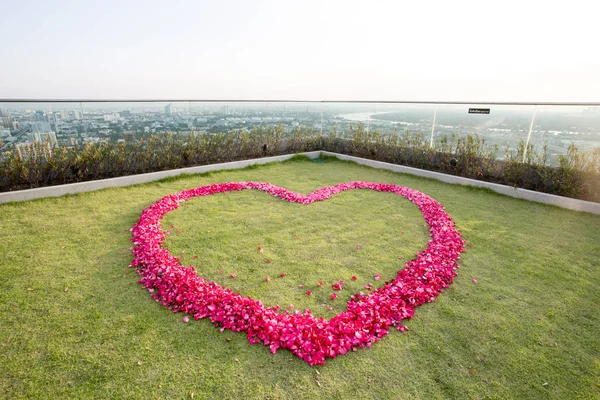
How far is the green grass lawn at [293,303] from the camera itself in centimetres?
212

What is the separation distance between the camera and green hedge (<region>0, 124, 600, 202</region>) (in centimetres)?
577

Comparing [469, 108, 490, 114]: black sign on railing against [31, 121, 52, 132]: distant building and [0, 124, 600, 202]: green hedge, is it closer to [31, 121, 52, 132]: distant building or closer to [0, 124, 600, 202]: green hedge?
[0, 124, 600, 202]: green hedge

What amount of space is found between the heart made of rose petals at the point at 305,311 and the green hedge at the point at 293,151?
341cm

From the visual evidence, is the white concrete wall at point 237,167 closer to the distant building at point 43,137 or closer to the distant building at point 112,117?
the distant building at point 43,137

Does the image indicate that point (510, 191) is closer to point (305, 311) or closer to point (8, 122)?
point (305, 311)

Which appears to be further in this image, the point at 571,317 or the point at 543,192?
the point at 543,192

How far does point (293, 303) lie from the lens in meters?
2.90

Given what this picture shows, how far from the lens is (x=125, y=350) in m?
2.35

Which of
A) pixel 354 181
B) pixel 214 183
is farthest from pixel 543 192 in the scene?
pixel 214 183

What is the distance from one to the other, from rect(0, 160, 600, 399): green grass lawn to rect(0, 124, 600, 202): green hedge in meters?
0.98

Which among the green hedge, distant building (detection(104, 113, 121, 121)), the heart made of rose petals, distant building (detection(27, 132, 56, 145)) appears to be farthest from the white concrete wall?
the heart made of rose petals

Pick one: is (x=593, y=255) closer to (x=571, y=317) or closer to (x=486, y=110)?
(x=571, y=317)

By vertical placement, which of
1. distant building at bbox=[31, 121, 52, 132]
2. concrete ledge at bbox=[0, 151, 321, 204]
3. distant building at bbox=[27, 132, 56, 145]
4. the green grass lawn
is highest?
distant building at bbox=[31, 121, 52, 132]

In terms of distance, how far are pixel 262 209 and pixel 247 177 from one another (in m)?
2.36
